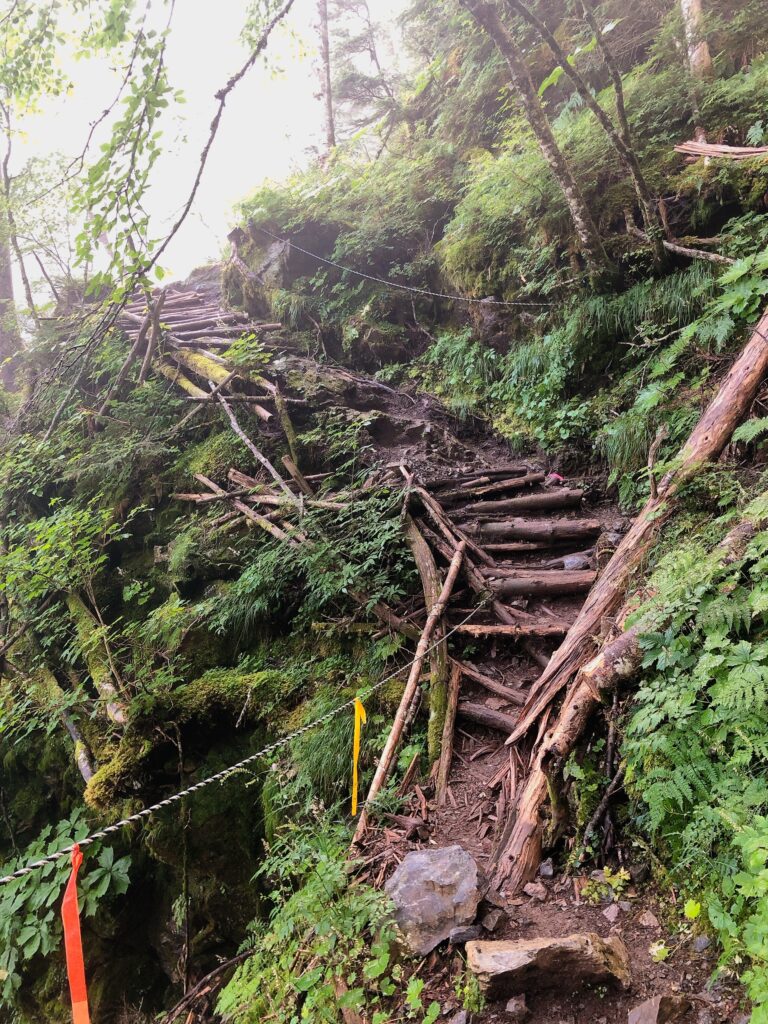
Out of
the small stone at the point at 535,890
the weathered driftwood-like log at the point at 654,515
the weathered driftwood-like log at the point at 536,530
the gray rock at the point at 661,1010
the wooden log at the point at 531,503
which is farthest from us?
the wooden log at the point at 531,503

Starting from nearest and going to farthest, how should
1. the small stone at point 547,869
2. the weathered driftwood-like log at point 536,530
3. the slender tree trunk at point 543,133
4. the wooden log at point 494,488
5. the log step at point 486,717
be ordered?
the small stone at point 547,869 < the log step at point 486,717 < the slender tree trunk at point 543,133 < the weathered driftwood-like log at point 536,530 < the wooden log at point 494,488

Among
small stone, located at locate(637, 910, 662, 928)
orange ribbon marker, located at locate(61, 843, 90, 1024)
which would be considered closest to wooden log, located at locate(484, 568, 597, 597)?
small stone, located at locate(637, 910, 662, 928)

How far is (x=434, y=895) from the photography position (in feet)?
8.58

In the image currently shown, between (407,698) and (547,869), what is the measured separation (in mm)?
1655

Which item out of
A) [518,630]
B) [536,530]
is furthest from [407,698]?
[536,530]

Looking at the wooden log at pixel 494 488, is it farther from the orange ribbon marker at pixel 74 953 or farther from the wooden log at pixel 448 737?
the orange ribbon marker at pixel 74 953

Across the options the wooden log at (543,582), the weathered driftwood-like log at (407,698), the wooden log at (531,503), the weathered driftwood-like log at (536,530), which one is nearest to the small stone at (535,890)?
the weathered driftwood-like log at (407,698)

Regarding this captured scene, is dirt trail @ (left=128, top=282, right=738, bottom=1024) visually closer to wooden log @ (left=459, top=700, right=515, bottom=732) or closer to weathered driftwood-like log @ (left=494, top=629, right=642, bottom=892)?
wooden log @ (left=459, top=700, right=515, bottom=732)

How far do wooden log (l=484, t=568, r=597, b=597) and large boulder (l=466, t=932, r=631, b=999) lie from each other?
2.86 meters

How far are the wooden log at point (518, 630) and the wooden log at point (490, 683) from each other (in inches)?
11.2

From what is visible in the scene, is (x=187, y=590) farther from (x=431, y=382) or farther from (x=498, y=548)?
(x=431, y=382)

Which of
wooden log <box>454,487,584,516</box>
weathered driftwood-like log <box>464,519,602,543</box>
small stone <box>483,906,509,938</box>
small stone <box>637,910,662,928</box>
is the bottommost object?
small stone <box>637,910,662,928</box>

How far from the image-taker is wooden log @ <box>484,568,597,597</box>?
4.76m

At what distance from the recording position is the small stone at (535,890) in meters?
2.69
